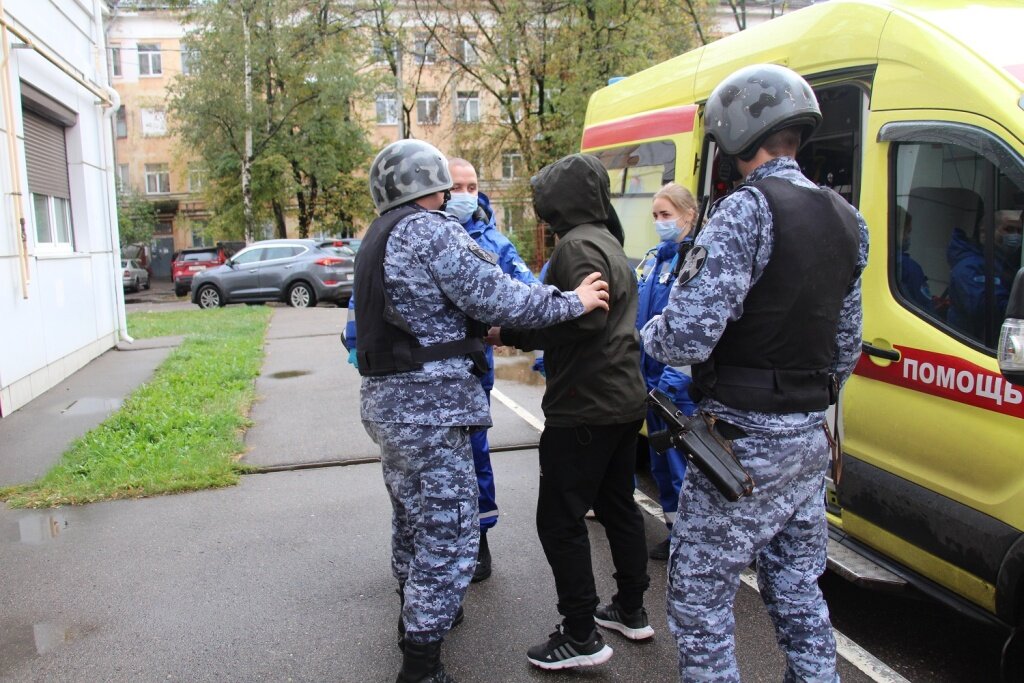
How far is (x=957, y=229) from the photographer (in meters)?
2.90

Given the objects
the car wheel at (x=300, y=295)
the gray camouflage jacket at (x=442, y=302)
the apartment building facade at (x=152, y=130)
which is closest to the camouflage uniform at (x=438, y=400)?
the gray camouflage jacket at (x=442, y=302)

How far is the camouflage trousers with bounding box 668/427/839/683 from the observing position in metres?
2.18

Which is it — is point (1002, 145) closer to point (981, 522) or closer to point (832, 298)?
point (832, 298)

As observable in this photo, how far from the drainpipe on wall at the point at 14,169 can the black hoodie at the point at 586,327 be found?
19.6 feet

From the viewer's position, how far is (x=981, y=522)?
262 centimetres

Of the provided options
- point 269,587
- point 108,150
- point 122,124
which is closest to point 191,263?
point 108,150

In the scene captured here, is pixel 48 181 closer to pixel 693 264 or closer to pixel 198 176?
pixel 693 264

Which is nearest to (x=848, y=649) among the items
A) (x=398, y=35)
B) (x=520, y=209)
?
(x=520, y=209)

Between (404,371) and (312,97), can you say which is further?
(312,97)

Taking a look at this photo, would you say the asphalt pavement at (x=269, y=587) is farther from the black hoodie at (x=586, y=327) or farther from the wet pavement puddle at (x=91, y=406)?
the black hoodie at (x=586, y=327)

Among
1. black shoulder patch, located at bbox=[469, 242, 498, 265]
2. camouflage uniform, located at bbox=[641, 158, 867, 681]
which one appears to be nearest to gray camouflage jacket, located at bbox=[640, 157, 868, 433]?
camouflage uniform, located at bbox=[641, 158, 867, 681]

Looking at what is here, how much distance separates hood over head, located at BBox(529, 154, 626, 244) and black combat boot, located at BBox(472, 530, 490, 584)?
1636mm

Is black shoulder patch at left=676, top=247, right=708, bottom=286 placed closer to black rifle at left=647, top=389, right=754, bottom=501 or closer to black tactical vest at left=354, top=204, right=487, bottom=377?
black rifle at left=647, top=389, right=754, bottom=501

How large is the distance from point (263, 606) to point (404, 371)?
158 cm
